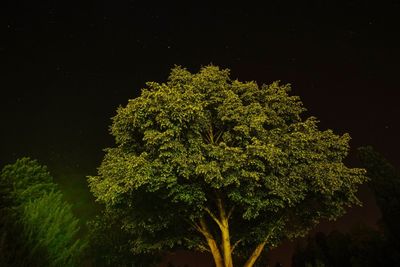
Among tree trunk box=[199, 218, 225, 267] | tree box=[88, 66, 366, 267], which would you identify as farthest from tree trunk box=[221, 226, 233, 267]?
tree trunk box=[199, 218, 225, 267]

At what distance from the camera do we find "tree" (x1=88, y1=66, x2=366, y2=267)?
21.4m

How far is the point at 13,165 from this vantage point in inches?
1180

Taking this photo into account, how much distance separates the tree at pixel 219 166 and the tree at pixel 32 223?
2.80 m

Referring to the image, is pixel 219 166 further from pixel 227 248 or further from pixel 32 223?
pixel 32 223

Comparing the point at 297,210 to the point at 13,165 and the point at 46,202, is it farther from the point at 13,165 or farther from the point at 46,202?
the point at 13,165

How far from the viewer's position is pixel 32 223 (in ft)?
69.5

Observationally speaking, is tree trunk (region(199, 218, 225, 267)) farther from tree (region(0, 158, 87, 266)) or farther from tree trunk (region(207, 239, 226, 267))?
tree (region(0, 158, 87, 266))

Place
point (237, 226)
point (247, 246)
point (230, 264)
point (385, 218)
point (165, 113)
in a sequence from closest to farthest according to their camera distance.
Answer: point (385, 218) → point (165, 113) → point (230, 264) → point (237, 226) → point (247, 246)

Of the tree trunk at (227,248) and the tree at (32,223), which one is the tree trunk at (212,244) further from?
the tree at (32,223)

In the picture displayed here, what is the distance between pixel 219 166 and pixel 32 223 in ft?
29.8

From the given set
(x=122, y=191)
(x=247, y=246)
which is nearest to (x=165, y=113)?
(x=122, y=191)

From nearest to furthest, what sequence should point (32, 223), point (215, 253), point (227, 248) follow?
point (32, 223), point (227, 248), point (215, 253)

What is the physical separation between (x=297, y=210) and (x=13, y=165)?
1834cm

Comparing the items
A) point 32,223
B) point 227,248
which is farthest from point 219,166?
point 32,223
